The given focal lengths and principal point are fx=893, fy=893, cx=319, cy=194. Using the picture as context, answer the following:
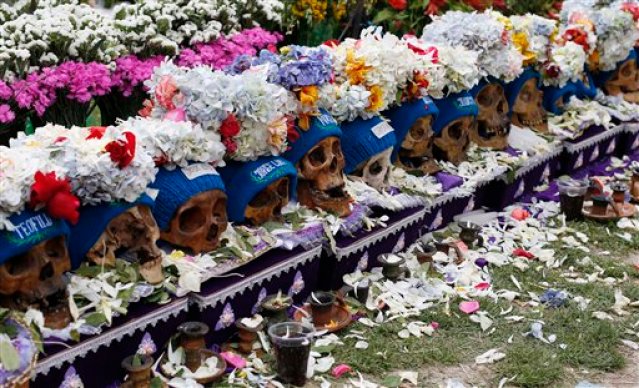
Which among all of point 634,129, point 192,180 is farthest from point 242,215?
point 634,129

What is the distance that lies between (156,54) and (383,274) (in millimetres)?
2079

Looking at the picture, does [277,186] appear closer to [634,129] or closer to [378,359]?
[378,359]

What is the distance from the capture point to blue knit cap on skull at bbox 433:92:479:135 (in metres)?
5.78

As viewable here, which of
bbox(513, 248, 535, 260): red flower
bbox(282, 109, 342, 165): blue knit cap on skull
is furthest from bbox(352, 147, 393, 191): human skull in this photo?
bbox(513, 248, 535, 260): red flower

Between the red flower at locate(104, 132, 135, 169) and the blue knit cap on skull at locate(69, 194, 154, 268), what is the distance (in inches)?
6.9

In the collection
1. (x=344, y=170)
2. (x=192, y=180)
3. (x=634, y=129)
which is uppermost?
(x=192, y=180)

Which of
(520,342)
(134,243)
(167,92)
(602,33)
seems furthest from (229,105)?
(602,33)

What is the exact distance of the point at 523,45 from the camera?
6.58 meters

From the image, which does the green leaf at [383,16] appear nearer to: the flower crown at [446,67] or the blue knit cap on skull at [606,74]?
the blue knit cap on skull at [606,74]

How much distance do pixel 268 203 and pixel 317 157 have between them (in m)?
0.47

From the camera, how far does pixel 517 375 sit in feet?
13.3

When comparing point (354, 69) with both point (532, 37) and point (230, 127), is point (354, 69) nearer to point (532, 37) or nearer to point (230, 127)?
point (230, 127)

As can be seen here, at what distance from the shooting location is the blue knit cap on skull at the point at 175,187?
12.6 feet

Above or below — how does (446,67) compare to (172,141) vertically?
below
